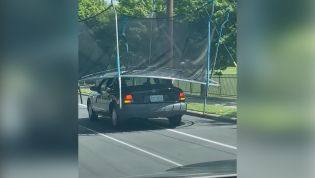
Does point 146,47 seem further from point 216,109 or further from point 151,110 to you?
point 216,109

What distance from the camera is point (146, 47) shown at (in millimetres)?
4508

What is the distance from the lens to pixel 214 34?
15.4 feet

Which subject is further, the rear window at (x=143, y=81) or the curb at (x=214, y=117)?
the curb at (x=214, y=117)

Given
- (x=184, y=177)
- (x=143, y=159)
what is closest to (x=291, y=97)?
(x=184, y=177)

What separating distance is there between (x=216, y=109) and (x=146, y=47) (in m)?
0.90

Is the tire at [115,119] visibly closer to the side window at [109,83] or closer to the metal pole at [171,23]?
the side window at [109,83]

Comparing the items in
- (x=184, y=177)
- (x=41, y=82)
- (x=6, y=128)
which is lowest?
(x=184, y=177)

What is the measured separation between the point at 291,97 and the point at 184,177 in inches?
38.5

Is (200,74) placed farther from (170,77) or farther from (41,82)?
(41,82)

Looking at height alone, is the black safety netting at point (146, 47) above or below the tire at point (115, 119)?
above

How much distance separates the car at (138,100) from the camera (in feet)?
13.5

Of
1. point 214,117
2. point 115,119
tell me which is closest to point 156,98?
point 115,119

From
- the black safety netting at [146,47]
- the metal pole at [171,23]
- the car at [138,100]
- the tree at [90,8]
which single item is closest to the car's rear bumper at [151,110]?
the car at [138,100]

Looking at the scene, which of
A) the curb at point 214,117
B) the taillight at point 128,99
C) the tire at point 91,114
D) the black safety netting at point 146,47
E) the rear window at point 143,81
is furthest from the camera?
the curb at point 214,117
